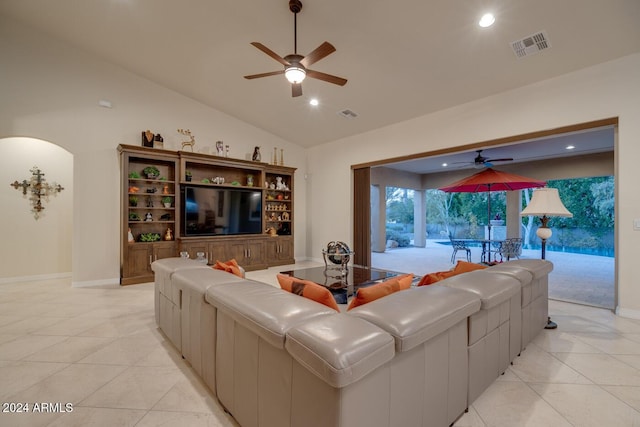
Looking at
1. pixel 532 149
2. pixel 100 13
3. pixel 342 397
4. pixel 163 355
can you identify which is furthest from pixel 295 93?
pixel 532 149

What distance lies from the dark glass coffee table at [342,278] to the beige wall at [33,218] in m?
4.82

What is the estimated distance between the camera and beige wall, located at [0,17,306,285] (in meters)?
4.34

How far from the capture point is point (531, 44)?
3.28 meters

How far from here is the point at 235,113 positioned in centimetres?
621

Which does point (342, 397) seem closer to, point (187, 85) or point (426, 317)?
point (426, 317)

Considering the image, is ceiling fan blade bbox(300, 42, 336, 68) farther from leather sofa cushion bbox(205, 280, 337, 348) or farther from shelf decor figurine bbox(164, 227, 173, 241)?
shelf decor figurine bbox(164, 227, 173, 241)

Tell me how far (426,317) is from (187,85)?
19.0 ft

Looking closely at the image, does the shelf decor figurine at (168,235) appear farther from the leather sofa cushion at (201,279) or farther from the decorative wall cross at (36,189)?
the leather sofa cushion at (201,279)

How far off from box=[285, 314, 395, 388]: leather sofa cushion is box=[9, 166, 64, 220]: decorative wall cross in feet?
21.4

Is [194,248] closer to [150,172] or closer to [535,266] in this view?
[150,172]

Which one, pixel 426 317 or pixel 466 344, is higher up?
pixel 426 317

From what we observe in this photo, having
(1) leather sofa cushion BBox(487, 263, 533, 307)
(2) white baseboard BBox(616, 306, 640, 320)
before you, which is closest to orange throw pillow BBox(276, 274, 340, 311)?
(1) leather sofa cushion BBox(487, 263, 533, 307)

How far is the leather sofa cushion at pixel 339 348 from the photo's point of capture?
3.11 ft

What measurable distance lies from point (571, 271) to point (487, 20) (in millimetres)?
5763
